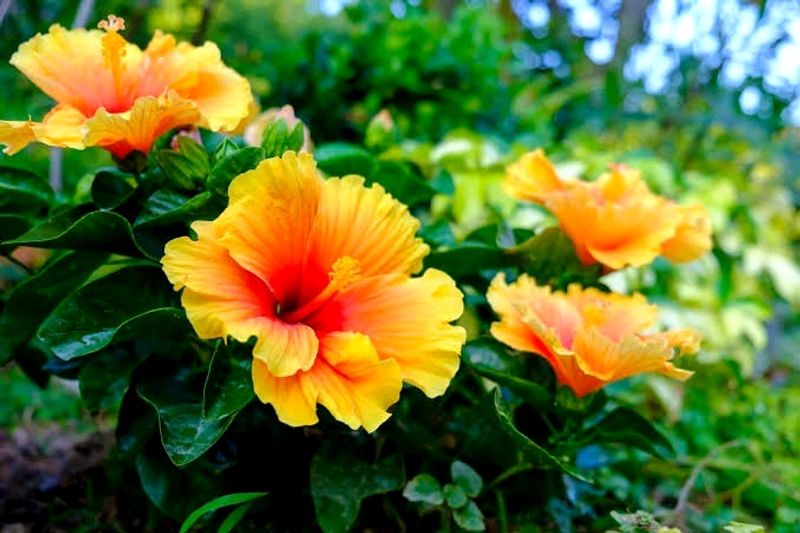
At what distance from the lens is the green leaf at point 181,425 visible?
0.67 metres

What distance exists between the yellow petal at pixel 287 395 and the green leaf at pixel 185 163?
0.77 ft

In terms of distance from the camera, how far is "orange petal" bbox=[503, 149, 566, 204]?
0.99 meters

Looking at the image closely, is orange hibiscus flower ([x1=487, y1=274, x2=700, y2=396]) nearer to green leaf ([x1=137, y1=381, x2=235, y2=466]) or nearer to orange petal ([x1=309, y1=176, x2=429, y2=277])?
orange petal ([x1=309, y1=176, x2=429, y2=277])

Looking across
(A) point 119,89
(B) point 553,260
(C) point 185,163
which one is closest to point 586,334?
(B) point 553,260

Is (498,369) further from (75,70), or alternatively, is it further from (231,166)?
(75,70)

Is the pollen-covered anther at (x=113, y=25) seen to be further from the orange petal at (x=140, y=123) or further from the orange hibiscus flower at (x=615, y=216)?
the orange hibiscus flower at (x=615, y=216)

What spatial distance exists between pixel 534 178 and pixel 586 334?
Result: 30 centimetres

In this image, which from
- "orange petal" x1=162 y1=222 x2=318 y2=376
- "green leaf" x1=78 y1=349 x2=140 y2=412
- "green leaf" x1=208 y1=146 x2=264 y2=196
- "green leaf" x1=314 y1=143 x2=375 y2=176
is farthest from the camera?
"green leaf" x1=314 y1=143 x2=375 y2=176

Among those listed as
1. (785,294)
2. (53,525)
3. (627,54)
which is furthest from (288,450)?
(627,54)

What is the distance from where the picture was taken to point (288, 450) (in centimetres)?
88

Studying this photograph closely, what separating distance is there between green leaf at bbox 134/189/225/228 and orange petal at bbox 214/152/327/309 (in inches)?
3.2

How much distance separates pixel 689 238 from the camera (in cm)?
99

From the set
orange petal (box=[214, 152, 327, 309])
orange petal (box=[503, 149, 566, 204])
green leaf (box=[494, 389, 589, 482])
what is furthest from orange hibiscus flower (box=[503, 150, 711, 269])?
orange petal (box=[214, 152, 327, 309])

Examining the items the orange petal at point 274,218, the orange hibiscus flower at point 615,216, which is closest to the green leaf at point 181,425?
the orange petal at point 274,218
